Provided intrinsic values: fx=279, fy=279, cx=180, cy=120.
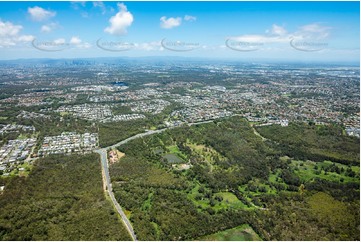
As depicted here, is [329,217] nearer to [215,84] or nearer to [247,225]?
[247,225]

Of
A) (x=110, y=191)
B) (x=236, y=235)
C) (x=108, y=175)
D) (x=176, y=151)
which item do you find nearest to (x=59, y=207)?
(x=110, y=191)

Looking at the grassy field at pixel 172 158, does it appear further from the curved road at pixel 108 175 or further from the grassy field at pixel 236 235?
the grassy field at pixel 236 235

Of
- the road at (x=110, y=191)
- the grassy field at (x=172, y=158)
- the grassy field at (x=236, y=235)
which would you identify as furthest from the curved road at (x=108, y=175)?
the grassy field at (x=172, y=158)

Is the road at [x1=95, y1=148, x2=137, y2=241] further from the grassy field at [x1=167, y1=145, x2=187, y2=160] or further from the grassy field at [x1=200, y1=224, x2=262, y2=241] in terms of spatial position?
the grassy field at [x1=167, y1=145, x2=187, y2=160]

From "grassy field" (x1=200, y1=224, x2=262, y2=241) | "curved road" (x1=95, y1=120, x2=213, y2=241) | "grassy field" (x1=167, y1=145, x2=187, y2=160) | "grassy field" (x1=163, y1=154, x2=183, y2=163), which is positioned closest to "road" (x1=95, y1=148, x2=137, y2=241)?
"curved road" (x1=95, y1=120, x2=213, y2=241)

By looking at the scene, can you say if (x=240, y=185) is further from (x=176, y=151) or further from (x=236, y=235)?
(x=176, y=151)

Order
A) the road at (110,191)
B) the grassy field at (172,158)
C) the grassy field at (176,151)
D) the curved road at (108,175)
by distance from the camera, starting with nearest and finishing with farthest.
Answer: the road at (110,191) < the curved road at (108,175) < the grassy field at (172,158) < the grassy field at (176,151)
